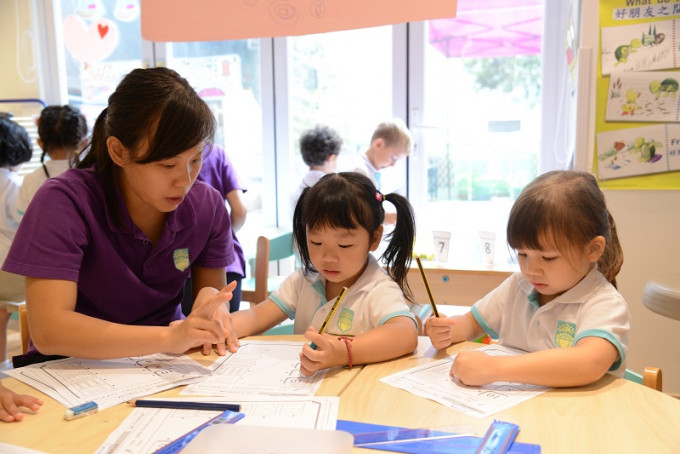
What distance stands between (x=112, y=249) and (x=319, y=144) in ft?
6.99

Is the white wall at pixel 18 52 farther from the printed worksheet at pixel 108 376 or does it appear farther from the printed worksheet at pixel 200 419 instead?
the printed worksheet at pixel 200 419

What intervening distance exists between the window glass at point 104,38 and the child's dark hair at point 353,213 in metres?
2.99

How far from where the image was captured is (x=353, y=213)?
1378mm

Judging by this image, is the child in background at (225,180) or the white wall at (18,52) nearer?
the child in background at (225,180)

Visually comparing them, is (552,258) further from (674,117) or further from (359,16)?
(674,117)

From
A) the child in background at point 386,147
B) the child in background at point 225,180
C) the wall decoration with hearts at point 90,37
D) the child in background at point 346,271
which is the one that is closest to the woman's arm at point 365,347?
the child in background at point 346,271

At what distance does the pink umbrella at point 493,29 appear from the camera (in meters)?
3.30

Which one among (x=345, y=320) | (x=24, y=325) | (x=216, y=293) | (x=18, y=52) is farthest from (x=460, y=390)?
(x=18, y=52)

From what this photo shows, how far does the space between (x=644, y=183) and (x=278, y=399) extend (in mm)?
1950

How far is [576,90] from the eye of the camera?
245cm

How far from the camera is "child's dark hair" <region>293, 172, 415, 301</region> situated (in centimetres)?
137

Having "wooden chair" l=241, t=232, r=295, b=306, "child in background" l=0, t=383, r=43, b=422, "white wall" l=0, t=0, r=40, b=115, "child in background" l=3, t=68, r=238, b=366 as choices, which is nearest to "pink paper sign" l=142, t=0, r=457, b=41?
"child in background" l=3, t=68, r=238, b=366

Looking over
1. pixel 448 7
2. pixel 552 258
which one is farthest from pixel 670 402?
pixel 448 7

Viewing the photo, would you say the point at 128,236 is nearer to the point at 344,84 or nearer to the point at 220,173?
the point at 220,173
